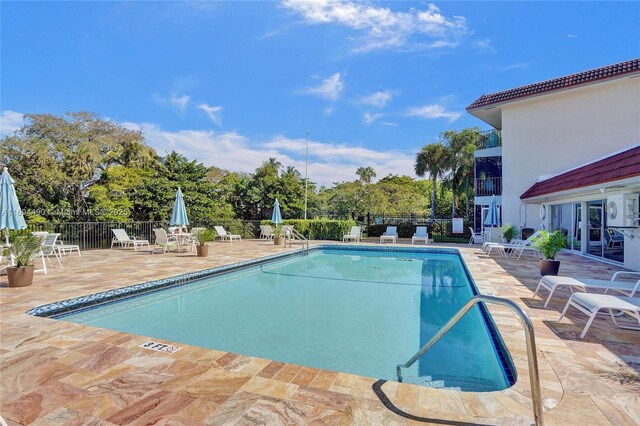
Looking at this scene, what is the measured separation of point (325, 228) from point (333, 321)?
1277cm

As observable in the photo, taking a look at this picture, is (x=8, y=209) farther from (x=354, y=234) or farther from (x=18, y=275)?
(x=354, y=234)

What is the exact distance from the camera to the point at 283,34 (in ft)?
47.8

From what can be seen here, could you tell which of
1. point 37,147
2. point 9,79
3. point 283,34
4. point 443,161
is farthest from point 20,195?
point 443,161

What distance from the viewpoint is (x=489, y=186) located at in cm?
1881

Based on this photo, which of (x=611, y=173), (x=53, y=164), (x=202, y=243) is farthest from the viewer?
(x=53, y=164)

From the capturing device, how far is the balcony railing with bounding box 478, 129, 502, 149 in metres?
19.4

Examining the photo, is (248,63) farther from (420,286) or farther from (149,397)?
(149,397)

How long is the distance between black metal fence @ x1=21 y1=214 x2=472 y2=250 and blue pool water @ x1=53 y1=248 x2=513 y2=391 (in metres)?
8.57

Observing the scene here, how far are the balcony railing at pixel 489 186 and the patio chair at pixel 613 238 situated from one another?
8561mm

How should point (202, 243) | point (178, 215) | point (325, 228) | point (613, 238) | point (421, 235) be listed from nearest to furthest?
point (613, 238)
point (202, 243)
point (178, 215)
point (421, 235)
point (325, 228)

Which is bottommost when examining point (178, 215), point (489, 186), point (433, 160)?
point (178, 215)

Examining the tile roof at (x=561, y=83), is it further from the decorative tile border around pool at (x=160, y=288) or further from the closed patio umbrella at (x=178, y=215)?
the closed patio umbrella at (x=178, y=215)

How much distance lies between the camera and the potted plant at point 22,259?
6230mm

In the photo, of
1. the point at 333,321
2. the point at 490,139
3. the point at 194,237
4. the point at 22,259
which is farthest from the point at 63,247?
the point at 490,139
